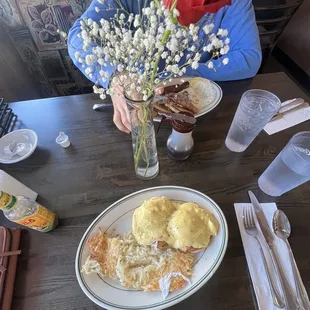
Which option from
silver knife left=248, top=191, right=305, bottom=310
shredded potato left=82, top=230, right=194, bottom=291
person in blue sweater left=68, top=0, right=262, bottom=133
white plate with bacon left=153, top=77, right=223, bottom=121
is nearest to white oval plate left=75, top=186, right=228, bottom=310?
shredded potato left=82, top=230, right=194, bottom=291

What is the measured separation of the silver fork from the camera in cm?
51

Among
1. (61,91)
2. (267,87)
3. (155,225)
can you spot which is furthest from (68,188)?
(61,91)

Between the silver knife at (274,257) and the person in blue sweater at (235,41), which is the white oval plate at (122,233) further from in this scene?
the person in blue sweater at (235,41)

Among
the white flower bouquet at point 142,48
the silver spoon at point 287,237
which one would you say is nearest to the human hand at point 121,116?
the white flower bouquet at point 142,48

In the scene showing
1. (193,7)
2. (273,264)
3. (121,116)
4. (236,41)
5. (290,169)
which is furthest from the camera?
(236,41)

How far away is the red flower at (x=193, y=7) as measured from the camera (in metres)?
0.36

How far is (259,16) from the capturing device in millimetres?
1629

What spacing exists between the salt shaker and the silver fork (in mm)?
255

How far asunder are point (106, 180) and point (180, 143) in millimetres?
272

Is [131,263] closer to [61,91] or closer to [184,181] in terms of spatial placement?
[184,181]

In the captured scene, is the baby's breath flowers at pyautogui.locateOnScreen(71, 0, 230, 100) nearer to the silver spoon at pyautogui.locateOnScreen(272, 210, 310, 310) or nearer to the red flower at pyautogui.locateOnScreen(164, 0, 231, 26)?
the red flower at pyautogui.locateOnScreen(164, 0, 231, 26)

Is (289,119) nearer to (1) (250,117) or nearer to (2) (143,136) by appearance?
(1) (250,117)

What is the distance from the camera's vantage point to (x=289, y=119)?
0.89m

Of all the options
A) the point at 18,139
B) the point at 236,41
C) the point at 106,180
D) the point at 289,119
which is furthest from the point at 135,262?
the point at 236,41
